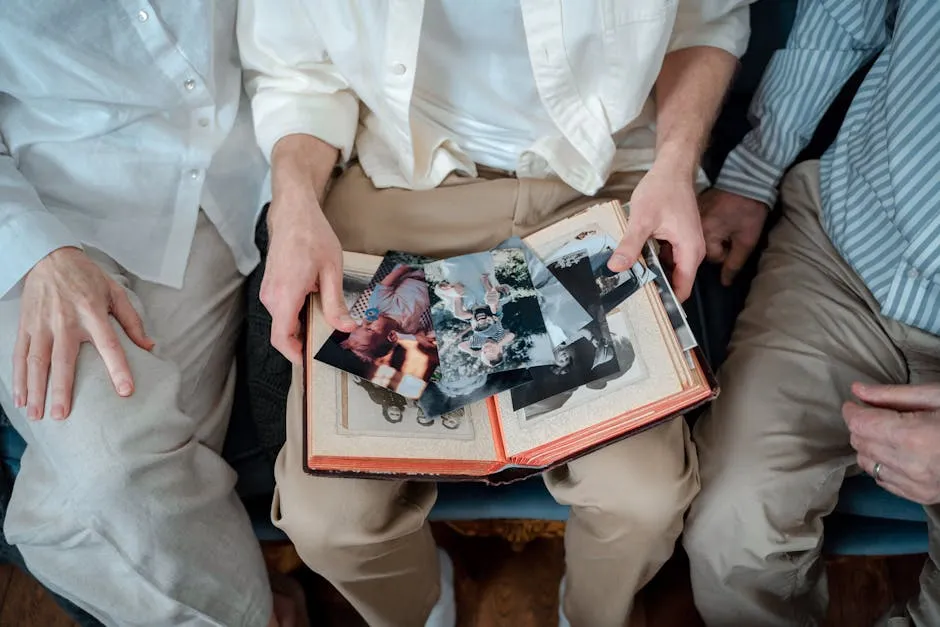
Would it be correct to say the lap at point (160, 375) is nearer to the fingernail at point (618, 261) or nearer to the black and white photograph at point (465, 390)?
the black and white photograph at point (465, 390)

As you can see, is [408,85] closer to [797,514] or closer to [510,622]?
[797,514]

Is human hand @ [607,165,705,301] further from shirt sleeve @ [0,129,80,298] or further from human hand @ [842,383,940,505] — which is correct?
shirt sleeve @ [0,129,80,298]

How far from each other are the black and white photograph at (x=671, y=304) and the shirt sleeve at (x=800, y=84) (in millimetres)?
320

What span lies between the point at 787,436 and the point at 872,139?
0.37m

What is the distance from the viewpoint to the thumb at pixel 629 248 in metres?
0.76

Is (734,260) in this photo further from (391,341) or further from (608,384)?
(391,341)

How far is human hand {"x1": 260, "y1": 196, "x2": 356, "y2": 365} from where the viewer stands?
30.0 inches

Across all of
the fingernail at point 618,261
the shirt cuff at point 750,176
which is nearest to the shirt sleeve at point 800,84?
the shirt cuff at point 750,176

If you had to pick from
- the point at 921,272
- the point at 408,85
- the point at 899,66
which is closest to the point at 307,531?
the point at 408,85

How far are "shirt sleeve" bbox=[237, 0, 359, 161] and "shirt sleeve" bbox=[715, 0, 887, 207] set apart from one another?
531mm

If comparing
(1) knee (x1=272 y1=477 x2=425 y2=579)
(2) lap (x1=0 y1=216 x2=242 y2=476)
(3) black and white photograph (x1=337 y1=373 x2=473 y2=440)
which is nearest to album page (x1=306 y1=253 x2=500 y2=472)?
(3) black and white photograph (x1=337 y1=373 x2=473 y2=440)

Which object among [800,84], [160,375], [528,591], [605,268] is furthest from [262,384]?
[800,84]

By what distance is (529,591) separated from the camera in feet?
3.93

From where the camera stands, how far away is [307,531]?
0.79m
